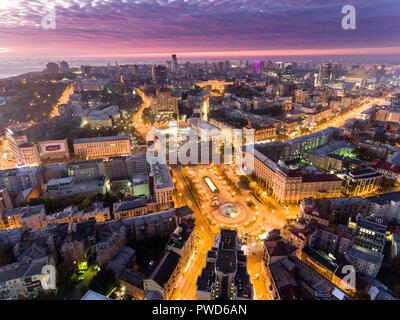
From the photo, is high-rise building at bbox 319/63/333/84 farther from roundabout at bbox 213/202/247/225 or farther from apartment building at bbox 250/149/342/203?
roundabout at bbox 213/202/247/225

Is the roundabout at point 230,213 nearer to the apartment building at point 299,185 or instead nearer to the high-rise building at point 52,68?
the apartment building at point 299,185

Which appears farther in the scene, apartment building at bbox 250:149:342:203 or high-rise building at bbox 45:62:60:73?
high-rise building at bbox 45:62:60:73

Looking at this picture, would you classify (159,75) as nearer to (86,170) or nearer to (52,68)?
(52,68)

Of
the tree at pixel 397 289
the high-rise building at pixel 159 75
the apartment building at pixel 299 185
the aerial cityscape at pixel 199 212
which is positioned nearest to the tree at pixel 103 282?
the aerial cityscape at pixel 199 212

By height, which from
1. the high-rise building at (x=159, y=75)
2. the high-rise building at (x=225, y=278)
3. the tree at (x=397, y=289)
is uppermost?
the high-rise building at (x=159, y=75)

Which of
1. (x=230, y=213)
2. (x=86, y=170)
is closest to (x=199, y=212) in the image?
(x=230, y=213)

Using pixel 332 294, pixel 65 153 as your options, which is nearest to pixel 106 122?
pixel 65 153

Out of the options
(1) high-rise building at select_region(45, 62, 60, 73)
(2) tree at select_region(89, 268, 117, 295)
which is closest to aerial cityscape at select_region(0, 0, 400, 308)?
(2) tree at select_region(89, 268, 117, 295)

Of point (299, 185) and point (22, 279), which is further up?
point (299, 185)

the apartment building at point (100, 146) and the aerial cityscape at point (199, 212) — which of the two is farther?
the apartment building at point (100, 146)
